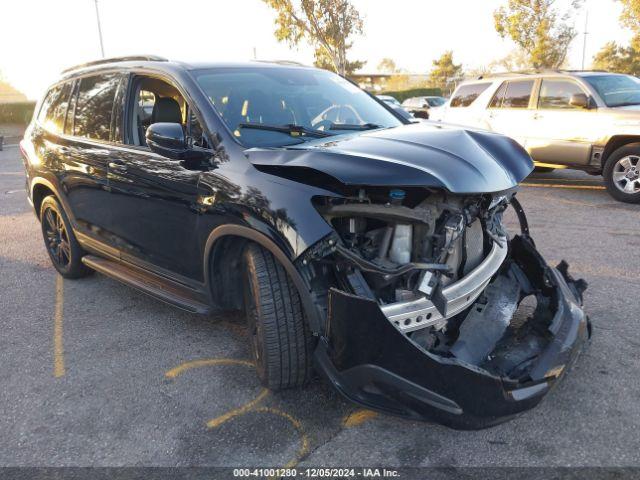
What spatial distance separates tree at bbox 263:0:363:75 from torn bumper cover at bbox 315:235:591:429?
28.1 metres

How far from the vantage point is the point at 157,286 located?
3.80m

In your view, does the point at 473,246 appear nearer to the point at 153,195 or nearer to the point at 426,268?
the point at 426,268

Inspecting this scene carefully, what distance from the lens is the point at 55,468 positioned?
256 cm

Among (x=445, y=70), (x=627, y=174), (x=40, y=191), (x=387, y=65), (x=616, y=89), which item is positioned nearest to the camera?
(x=40, y=191)

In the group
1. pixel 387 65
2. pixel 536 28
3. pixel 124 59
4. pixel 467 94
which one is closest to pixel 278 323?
pixel 124 59

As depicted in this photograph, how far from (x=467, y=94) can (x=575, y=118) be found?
2430 millimetres

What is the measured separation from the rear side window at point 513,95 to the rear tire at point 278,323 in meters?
7.47

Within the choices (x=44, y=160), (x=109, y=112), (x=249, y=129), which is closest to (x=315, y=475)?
(x=249, y=129)

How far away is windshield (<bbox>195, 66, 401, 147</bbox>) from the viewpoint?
3260 millimetres

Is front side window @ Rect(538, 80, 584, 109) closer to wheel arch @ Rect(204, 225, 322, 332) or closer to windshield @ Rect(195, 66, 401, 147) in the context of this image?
windshield @ Rect(195, 66, 401, 147)

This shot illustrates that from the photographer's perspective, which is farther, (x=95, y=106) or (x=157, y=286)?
(x=95, y=106)

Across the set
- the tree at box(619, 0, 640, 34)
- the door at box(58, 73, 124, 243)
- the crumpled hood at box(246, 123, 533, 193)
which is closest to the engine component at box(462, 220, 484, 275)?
the crumpled hood at box(246, 123, 533, 193)

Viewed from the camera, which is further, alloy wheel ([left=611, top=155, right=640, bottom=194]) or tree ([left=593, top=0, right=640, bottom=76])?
tree ([left=593, top=0, right=640, bottom=76])

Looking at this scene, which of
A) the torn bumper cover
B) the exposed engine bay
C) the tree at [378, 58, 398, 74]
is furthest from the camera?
the tree at [378, 58, 398, 74]
